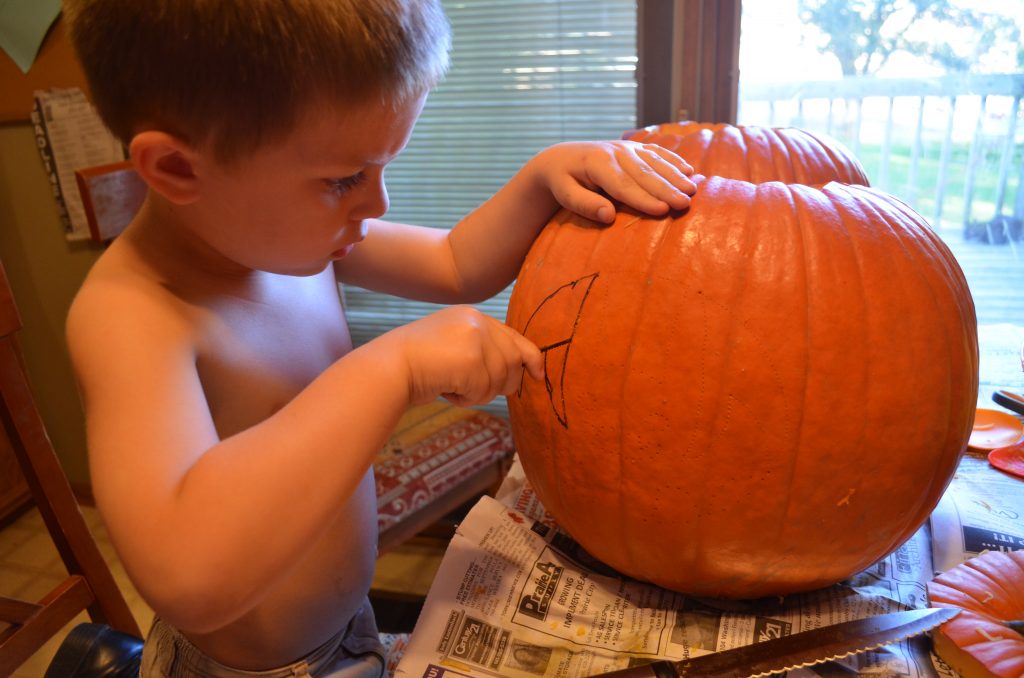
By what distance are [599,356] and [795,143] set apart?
1.50 ft

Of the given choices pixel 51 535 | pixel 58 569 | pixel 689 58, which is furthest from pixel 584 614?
pixel 58 569

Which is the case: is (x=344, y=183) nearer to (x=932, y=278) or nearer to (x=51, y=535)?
(x=932, y=278)

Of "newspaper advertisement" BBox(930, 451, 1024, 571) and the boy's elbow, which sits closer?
the boy's elbow

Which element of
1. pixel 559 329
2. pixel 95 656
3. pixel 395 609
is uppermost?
pixel 559 329

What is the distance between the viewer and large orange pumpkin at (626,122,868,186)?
0.84 meters

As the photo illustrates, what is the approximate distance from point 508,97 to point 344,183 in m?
1.08

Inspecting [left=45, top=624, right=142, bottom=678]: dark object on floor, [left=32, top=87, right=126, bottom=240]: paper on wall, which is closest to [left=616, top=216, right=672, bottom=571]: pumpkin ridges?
[left=45, top=624, right=142, bottom=678]: dark object on floor

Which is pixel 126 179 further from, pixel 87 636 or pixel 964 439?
pixel 964 439

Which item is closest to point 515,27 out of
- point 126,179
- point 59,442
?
point 126,179

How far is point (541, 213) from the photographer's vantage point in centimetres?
77

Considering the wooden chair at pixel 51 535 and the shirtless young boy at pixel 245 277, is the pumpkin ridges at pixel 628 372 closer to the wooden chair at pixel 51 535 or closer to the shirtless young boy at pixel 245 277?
the shirtless young boy at pixel 245 277

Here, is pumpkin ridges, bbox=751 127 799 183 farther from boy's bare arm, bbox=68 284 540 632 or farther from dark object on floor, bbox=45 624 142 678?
dark object on floor, bbox=45 624 142 678

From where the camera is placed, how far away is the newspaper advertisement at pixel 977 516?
27.5 inches

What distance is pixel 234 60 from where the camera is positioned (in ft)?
1.59
